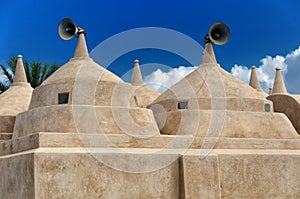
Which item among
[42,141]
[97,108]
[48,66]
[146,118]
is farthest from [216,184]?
[48,66]

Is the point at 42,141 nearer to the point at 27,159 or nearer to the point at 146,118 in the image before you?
the point at 27,159

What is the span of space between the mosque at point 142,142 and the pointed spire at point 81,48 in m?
0.03

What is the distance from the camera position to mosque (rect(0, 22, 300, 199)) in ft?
36.9

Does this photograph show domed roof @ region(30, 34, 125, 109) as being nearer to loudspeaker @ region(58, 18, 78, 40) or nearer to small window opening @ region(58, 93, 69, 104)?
small window opening @ region(58, 93, 69, 104)

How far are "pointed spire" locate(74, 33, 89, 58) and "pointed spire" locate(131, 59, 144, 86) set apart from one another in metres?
6.58

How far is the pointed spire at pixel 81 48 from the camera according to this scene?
15251 mm

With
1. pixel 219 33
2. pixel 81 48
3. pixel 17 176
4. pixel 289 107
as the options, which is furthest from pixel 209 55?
pixel 17 176

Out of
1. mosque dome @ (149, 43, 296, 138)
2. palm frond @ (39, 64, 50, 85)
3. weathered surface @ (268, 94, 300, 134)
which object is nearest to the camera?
mosque dome @ (149, 43, 296, 138)

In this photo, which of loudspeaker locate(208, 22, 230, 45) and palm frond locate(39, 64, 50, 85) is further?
palm frond locate(39, 64, 50, 85)

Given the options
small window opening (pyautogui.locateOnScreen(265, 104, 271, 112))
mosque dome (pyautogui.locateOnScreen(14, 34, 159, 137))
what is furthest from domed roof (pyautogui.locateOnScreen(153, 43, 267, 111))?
mosque dome (pyautogui.locateOnScreen(14, 34, 159, 137))

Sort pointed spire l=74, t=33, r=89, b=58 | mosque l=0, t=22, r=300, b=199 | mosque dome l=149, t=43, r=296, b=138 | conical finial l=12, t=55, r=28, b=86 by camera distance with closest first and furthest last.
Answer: mosque l=0, t=22, r=300, b=199 → mosque dome l=149, t=43, r=296, b=138 → pointed spire l=74, t=33, r=89, b=58 → conical finial l=12, t=55, r=28, b=86

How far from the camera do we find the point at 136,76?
22.0 metres

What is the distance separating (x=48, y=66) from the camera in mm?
25734

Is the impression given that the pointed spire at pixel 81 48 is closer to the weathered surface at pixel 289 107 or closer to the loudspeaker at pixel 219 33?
the loudspeaker at pixel 219 33
